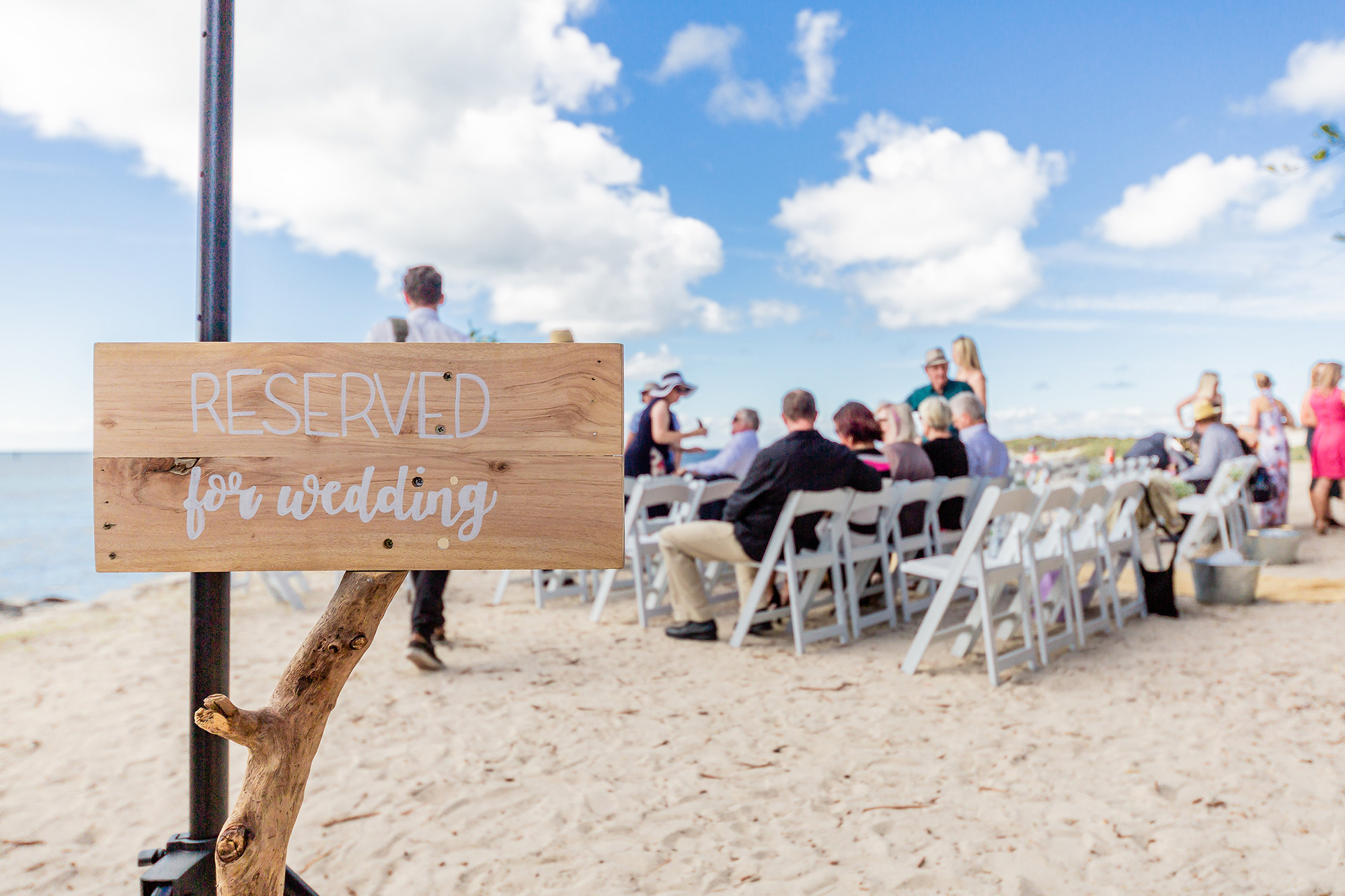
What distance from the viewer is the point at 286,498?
48.8 inches

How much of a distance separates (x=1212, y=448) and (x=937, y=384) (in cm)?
274

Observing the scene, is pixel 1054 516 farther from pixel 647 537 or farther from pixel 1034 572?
pixel 647 537

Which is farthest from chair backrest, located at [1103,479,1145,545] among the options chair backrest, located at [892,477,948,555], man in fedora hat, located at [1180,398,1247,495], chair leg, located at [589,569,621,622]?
chair leg, located at [589,569,621,622]

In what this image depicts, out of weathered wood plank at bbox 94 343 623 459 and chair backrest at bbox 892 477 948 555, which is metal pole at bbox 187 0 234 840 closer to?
weathered wood plank at bbox 94 343 623 459

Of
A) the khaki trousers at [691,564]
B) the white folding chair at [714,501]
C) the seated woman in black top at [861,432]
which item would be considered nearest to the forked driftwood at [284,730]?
the khaki trousers at [691,564]

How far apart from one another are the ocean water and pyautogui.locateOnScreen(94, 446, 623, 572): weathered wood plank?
0.14m

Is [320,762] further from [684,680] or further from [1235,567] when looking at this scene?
[1235,567]

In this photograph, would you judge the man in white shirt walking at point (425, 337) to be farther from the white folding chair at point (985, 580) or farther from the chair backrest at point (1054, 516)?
the chair backrest at point (1054, 516)

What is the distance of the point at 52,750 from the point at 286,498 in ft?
8.27

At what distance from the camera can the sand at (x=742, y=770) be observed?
6.61 ft

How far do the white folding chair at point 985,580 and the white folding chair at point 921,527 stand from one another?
0.46m

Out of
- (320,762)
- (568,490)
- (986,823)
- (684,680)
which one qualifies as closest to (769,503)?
(684,680)

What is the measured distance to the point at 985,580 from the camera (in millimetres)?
3447

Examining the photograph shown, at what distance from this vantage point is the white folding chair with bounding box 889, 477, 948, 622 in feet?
14.7
